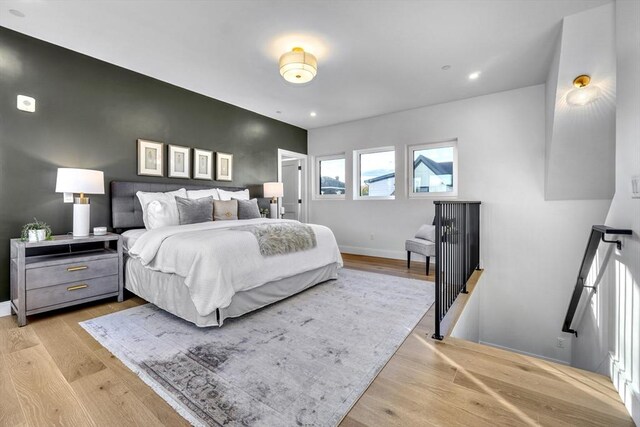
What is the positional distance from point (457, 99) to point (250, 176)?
11.4ft

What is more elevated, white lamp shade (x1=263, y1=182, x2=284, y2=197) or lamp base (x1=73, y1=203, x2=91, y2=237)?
white lamp shade (x1=263, y1=182, x2=284, y2=197)

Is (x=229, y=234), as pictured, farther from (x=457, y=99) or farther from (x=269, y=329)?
(x=457, y=99)

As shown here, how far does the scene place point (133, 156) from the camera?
11.1ft

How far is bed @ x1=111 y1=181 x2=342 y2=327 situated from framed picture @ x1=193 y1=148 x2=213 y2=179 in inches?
53.0

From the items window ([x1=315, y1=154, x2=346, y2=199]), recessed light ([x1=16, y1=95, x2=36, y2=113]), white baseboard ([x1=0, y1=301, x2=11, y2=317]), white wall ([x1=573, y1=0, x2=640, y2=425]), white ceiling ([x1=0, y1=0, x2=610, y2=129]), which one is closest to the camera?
white wall ([x1=573, y1=0, x2=640, y2=425])

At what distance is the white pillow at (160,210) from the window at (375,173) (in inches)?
127

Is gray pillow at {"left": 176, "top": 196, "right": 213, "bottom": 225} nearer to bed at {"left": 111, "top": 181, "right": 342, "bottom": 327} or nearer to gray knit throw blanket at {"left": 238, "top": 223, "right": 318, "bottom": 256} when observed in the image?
bed at {"left": 111, "top": 181, "right": 342, "bottom": 327}

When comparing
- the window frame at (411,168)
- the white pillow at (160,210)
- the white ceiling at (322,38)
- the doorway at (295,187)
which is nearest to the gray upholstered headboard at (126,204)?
the white pillow at (160,210)

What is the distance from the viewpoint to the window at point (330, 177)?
18.4 ft

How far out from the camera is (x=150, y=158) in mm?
3508

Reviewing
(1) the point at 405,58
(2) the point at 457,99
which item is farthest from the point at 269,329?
(2) the point at 457,99

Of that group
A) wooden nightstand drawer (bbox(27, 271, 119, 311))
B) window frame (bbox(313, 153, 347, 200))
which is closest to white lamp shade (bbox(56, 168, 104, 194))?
wooden nightstand drawer (bbox(27, 271, 119, 311))

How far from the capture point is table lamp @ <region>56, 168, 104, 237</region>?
253 centimetres

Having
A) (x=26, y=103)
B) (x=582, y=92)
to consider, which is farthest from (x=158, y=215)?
(x=582, y=92)
